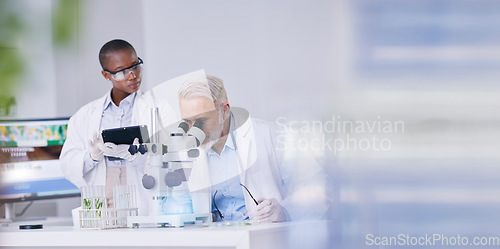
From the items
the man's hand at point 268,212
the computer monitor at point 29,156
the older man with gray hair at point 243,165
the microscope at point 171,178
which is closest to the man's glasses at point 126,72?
the older man with gray hair at point 243,165

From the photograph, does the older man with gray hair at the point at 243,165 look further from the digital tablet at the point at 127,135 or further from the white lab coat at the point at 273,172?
the digital tablet at the point at 127,135

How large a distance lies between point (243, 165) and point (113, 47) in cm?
100

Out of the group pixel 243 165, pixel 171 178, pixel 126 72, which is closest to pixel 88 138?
pixel 126 72

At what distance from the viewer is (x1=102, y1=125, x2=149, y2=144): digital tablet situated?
8.13 ft

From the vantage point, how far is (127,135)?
252 cm

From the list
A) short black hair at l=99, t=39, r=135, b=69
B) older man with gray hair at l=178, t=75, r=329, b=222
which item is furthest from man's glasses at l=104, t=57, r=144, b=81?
older man with gray hair at l=178, t=75, r=329, b=222

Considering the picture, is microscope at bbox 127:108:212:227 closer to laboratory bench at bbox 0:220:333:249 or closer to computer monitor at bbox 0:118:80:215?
laboratory bench at bbox 0:220:333:249

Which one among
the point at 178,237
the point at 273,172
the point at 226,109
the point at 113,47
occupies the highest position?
the point at 113,47

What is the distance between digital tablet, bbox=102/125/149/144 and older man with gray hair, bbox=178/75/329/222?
0.23 meters

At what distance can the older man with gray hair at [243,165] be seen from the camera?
8.56 feet

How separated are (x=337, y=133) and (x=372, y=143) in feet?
0.49

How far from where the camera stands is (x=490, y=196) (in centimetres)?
240

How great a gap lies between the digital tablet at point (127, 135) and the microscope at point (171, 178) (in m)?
0.10

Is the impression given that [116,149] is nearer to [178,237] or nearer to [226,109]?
[226,109]
